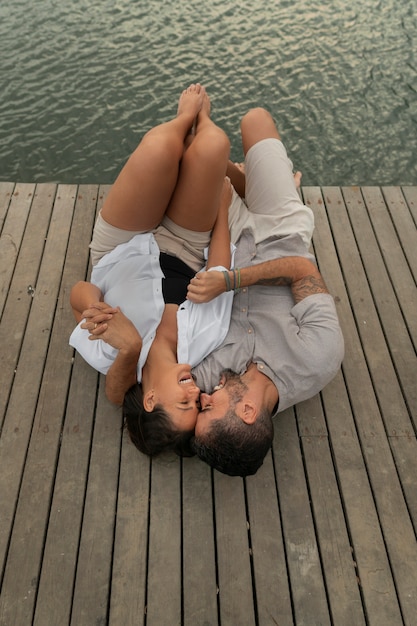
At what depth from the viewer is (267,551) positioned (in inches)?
102

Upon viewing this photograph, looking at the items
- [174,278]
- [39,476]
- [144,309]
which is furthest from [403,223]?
[39,476]

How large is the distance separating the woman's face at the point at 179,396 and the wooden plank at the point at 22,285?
1.05m

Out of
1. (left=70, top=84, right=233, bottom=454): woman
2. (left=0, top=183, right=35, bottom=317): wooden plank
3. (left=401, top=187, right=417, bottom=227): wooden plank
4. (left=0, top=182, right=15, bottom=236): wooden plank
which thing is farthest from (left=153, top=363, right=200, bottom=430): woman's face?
(left=401, top=187, right=417, bottom=227): wooden plank

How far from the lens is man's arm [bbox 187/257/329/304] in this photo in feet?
9.33

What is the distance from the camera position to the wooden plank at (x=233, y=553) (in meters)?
2.44

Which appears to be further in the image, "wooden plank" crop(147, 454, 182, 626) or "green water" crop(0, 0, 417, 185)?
"green water" crop(0, 0, 417, 185)

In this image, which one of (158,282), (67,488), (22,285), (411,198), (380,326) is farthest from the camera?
(411,198)

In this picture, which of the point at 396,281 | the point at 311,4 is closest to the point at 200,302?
the point at 396,281

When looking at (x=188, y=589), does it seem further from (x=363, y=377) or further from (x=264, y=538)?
(x=363, y=377)

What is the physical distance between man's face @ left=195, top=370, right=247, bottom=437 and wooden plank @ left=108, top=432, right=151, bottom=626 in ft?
1.80

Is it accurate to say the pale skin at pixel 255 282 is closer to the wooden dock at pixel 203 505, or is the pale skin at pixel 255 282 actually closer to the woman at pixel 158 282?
the woman at pixel 158 282

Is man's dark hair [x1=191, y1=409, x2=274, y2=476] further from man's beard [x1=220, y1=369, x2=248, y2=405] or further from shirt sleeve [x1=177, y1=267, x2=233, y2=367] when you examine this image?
shirt sleeve [x1=177, y1=267, x2=233, y2=367]

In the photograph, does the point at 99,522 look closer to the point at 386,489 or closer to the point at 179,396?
the point at 179,396

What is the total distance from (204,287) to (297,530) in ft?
4.21
